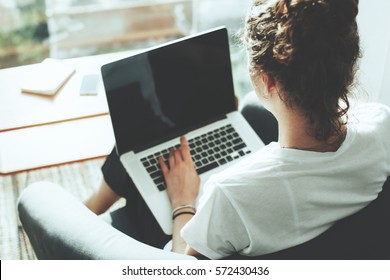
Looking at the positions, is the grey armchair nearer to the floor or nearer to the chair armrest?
the chair armrest

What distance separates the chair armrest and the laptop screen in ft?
0.76

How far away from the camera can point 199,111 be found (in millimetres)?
1381

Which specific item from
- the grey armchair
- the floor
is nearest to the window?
the floor

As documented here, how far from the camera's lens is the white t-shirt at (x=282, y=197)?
880 millimetres

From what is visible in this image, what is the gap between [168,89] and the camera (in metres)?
1.31

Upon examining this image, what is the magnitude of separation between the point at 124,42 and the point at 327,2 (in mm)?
2871

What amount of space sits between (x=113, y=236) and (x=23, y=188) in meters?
1.13

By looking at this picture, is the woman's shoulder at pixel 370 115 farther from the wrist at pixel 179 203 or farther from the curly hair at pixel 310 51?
the wrist at pixel 179 203

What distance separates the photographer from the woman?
85cm

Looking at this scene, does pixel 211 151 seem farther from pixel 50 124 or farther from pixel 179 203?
pixel 50 124

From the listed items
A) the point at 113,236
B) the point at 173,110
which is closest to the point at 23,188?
the point at 173,110
